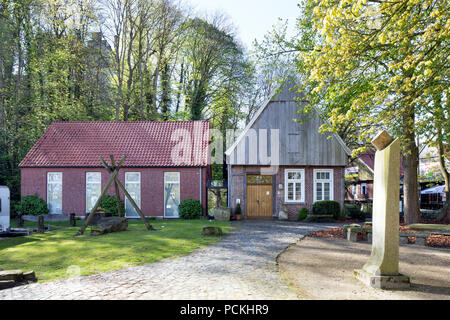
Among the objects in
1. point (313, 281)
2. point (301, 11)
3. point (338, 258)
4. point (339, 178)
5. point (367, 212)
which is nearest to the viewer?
point (313, 281)

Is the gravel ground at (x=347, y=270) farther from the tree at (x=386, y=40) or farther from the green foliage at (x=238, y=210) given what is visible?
the green foliage at (x=238, y=210)

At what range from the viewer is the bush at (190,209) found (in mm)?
21141

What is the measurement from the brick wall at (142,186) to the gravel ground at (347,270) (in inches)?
433

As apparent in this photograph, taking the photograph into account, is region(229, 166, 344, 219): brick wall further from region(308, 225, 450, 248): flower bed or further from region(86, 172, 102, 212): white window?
region(86, 172, 102, 212): white window

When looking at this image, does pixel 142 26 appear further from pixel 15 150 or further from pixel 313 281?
pixel 313 281

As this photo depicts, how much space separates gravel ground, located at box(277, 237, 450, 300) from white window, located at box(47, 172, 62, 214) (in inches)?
627

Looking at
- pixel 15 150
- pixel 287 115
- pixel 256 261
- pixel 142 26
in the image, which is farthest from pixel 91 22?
pixel 256 261

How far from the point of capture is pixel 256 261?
28.2ft

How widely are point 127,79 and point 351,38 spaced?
2742 centimetres

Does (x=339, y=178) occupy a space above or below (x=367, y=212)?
above

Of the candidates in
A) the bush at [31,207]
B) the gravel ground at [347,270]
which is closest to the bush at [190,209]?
the bush at [31,207]

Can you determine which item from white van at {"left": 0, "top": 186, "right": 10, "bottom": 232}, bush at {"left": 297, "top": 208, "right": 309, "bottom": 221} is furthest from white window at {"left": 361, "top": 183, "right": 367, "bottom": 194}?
white van at {"left": 0, "top": 186, "right": 10, "bottom": 232}

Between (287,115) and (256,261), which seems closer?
(256,261)

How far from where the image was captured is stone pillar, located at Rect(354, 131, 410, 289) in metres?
6.36
